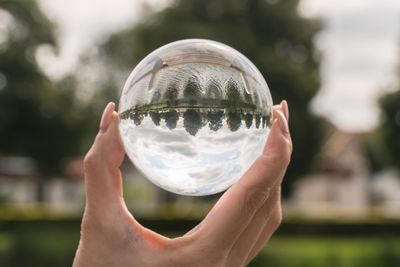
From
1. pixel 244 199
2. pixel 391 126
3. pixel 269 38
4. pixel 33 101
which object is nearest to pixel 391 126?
pixel 391 126

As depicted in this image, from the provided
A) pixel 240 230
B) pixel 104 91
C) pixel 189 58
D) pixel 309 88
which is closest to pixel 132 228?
pixel 240 230

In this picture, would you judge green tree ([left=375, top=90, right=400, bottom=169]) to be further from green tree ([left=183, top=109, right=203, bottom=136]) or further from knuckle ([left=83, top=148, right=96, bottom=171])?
knuckle ([left=83, top=148, right=96, bottom=171])

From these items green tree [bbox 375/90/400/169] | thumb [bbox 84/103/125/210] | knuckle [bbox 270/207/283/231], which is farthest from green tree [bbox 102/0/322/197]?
thumb [bbox 84/103/125/210]

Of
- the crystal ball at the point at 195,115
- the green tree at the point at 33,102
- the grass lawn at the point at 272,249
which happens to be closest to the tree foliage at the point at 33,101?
the green tree at the point at 33,102

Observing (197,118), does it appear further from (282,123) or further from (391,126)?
(391,126)

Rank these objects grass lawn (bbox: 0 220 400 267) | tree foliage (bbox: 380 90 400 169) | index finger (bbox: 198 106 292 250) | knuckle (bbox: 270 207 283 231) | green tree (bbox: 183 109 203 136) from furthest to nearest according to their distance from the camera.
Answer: tree foliage (bbox: 380 90 400 169)
grass lawn (bbox: 0 220 400 267)
knuckle (bbox: 270 207 283 231)
green tree (bbox: 183 109 203 136)
index finger (bbox: 198 106 292 250)
